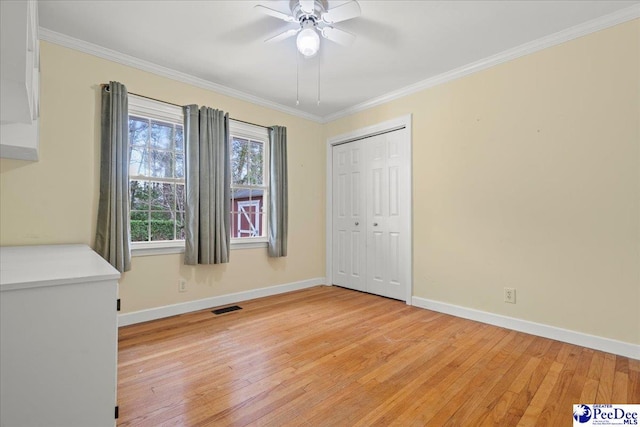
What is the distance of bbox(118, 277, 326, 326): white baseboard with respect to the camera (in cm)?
289

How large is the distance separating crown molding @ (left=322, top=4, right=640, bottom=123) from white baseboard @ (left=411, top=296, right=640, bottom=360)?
2416 mm

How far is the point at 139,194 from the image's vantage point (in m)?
3.07

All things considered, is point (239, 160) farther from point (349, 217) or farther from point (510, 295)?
point (510, 295)

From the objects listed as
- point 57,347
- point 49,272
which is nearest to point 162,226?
point 49,272

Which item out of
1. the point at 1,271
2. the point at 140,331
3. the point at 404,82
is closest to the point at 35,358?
the point at 1,271

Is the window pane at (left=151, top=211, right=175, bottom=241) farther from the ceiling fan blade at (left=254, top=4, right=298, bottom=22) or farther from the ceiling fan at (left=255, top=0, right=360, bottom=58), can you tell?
the ceiling fan blade at (left=254, top=4, right=298, bottom=22)

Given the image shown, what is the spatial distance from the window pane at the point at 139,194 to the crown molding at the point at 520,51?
2880 mm

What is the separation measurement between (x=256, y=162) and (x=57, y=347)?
3.10m

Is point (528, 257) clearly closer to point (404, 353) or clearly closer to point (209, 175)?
point (404, 353)

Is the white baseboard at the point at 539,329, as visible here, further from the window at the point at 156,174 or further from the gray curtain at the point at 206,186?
the window at the point at 156,174

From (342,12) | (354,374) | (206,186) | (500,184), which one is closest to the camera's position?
(354,374)

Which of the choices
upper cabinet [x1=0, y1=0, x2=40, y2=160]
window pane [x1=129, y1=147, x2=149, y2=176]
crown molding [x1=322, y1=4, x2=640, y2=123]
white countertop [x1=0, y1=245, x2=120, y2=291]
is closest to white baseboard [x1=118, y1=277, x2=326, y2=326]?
window pane [x1=129, y1=147, x2=149, y2=176]

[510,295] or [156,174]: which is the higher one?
[156,174]

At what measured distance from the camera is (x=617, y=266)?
2.27 metres
